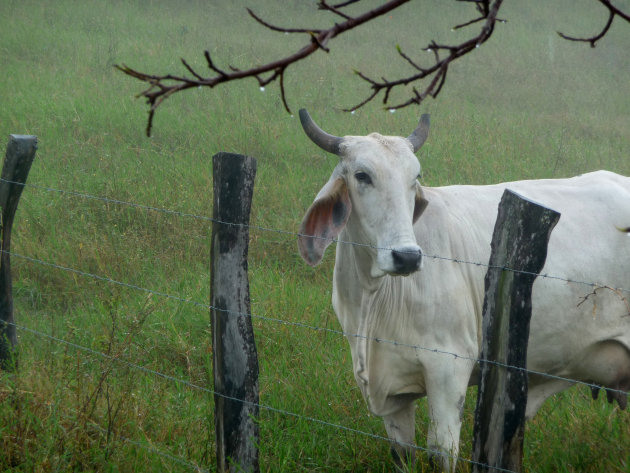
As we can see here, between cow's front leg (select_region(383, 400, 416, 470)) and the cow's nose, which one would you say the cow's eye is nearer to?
the cow's nose

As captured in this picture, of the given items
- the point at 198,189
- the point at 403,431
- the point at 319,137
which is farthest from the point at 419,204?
the point at 198,189

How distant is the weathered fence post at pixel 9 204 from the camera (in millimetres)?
3605

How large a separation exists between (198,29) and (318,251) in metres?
10.8

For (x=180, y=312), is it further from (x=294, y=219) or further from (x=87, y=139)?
(x=87, y=139)

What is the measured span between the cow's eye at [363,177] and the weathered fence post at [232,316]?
0.67m

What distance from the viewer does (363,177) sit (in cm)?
326

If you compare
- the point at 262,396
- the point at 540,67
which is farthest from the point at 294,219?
the point at 540,67

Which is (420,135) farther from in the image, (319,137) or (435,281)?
(435,281)

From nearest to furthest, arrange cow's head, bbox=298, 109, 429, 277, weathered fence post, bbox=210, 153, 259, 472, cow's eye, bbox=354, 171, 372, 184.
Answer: weathered fence post, bbox=210, 153, 259, 472
cow's head, bbox=298, 109, 429, 277
cow's eye, bbox=354, 171, 372, 184

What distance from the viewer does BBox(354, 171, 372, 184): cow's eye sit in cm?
324

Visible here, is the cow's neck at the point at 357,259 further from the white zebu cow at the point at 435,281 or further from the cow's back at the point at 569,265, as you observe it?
the cow's back at the point at 569,265

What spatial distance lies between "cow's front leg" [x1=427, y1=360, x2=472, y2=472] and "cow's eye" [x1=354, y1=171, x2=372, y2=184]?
943 mm

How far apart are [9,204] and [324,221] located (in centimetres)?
175

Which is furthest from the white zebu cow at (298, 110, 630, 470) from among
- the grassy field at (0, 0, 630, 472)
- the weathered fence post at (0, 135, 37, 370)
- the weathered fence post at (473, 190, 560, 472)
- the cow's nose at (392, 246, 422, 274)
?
the weathered fence post at (0, 135, 37, 370)
